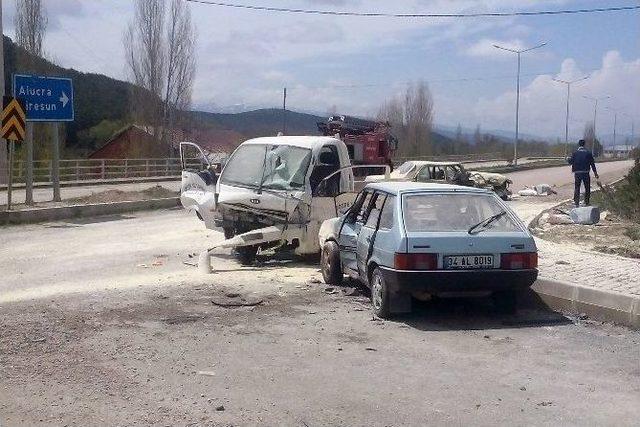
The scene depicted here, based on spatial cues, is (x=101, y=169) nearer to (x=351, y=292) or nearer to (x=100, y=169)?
(x=100, y=169)

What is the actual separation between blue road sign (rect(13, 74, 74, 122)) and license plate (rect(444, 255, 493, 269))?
15.1 metres

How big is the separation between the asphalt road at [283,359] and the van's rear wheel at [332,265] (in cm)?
18

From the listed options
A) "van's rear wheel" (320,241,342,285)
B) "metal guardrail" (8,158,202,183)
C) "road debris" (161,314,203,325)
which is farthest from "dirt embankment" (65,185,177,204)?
"road debris" (161,314,203,325)

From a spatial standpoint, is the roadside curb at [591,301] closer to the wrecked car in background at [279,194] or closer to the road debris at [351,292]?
the road debris at [351,292]

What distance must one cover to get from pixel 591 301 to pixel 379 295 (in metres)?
2.24

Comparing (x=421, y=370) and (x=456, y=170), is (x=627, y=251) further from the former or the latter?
(x=456, y=170)

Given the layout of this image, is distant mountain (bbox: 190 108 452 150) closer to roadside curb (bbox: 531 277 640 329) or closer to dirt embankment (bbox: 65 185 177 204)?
dirt embankment (bbox: 65 185 177 204)

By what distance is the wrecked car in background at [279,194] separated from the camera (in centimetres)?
1191

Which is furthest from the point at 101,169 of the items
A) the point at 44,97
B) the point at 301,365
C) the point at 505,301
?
the point at 301,365

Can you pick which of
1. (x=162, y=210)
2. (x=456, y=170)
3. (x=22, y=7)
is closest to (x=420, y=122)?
(x=22, y=7)

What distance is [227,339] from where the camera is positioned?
7371 millimetres

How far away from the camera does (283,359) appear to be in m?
6.70

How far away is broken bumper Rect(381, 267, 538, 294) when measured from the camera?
789 centimetres

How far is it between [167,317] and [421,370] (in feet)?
9.77
